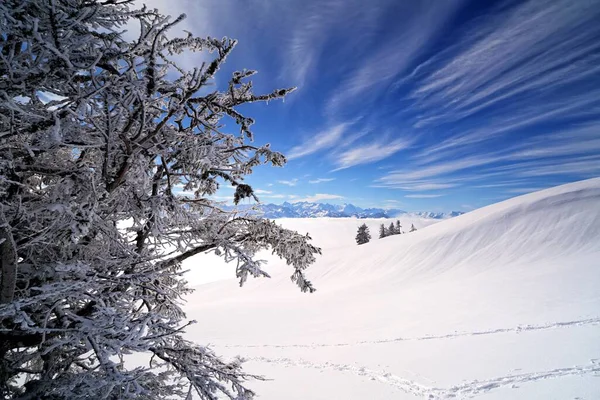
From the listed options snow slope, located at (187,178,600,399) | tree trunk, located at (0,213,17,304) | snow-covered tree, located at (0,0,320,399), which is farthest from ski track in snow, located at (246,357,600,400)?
tree trunk, located at (0,213,17,304)

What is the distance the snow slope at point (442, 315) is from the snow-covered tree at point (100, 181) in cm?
792

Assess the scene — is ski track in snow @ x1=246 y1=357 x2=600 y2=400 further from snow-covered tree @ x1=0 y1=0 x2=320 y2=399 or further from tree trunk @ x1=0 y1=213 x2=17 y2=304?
tree trunk @ x1=0 y1=213 x2=17 y2=304

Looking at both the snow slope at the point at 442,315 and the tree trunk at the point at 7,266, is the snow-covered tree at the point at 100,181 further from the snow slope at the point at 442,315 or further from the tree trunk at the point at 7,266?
the snow slope at the point at 442,315

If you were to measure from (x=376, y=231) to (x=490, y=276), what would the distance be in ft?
335

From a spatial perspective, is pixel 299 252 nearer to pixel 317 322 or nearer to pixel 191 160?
pixel 191 160

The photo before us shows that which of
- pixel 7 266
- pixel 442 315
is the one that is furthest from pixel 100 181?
pixel 442 315

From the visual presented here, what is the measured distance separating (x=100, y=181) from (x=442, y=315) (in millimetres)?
20230

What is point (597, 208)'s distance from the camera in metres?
34.9

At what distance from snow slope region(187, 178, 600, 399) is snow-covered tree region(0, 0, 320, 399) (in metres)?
7.92

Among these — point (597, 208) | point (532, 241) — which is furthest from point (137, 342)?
point (597, 208)

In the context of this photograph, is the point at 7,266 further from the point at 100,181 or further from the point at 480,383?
the point at 480,383

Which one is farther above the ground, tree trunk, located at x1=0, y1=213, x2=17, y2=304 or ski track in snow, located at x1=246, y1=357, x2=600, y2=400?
tree trunk, located at x1=0, y1=213, x2=17, y2=304

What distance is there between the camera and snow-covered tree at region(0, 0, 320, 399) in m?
2.02

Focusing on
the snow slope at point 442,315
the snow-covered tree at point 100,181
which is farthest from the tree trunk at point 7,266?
the snow slope at point 442,315
